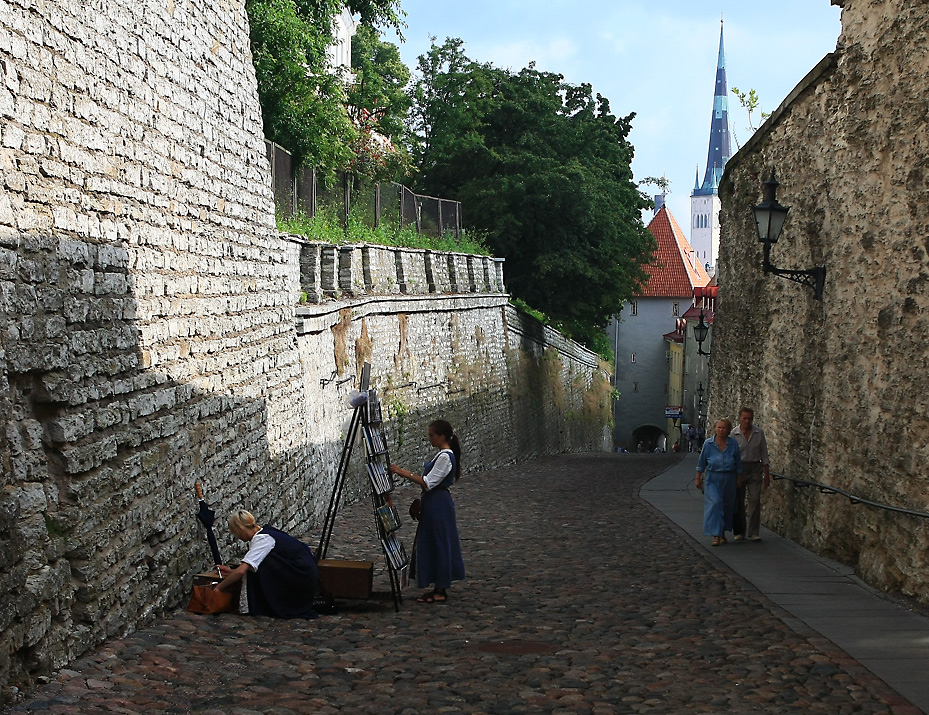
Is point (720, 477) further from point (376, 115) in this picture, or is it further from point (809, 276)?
point (376, 115)

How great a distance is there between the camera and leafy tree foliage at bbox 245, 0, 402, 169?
19.7m

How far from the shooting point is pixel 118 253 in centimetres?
727

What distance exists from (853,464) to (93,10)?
7475 mm

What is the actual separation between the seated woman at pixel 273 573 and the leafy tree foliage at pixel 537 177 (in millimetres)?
26481

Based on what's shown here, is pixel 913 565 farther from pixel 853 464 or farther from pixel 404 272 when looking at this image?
pixel 404 272

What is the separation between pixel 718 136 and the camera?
161m

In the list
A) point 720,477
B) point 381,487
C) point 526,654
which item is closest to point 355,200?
point 720,477

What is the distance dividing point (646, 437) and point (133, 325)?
62.8 m

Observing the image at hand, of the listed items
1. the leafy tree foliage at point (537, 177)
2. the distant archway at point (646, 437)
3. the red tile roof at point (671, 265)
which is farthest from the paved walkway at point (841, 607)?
the red tile roof at point (671, 265)

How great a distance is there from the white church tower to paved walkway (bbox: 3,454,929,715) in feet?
485

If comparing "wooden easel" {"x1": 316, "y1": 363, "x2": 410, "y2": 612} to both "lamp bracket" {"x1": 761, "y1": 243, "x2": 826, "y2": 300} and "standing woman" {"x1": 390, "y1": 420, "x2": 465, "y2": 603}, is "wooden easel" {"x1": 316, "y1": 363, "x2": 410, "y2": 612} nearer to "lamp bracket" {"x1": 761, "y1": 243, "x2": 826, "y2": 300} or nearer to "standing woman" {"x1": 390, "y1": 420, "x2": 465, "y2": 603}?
"standing woman" {"x1": 390, "y1": 420, "x2": 465, "y2": 603}

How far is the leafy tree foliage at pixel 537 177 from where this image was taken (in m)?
34.6

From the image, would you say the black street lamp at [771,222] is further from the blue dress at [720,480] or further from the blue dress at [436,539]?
the blue dress at [436,539]

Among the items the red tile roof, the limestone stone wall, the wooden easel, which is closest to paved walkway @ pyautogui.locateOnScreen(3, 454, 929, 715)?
the wooden easel
